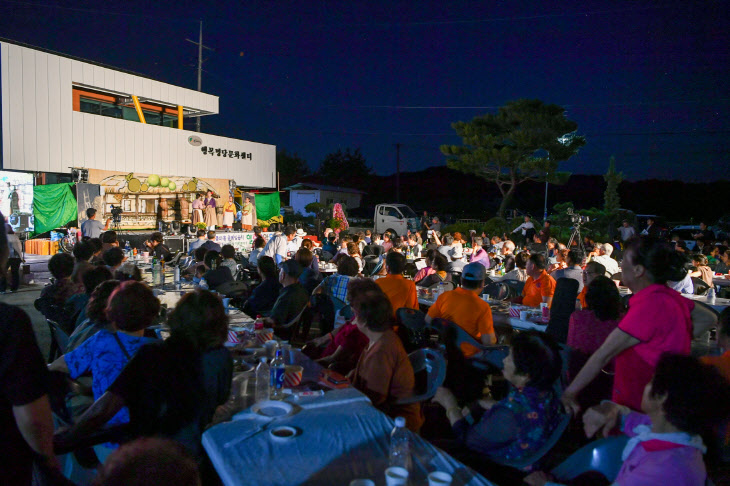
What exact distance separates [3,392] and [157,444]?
0.89m

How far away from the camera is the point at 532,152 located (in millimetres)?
26484

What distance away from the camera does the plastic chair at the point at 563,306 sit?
4.32 meters

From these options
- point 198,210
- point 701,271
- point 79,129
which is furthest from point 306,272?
point 79,129

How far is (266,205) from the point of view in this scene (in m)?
23.1

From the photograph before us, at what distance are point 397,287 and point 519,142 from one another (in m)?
22.8

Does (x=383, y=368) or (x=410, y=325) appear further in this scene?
(x=410, y=325)

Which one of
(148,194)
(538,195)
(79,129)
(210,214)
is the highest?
(538,195)

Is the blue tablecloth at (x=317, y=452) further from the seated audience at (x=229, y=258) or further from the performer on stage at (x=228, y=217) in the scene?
the performer on stage at (x=228, y=217)

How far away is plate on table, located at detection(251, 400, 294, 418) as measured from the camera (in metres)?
2.39

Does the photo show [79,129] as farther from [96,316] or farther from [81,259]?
[96,316]

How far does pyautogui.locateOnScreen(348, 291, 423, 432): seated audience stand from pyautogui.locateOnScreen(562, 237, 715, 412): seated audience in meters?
0.95

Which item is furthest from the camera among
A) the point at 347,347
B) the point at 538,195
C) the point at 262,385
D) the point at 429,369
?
the point at 538,195

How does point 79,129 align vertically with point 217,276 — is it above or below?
above

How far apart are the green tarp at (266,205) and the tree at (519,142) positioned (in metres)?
10.2
